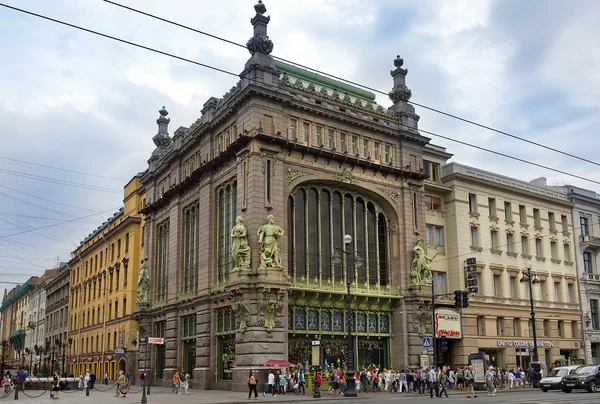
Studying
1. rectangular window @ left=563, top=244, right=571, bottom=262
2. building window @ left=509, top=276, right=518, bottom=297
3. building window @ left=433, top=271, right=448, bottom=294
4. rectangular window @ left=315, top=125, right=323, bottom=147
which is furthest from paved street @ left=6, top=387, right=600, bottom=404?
rectangular window @ left=563, top=244, right=571, bottom=262

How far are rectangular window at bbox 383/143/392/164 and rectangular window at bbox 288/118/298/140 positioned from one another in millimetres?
7955

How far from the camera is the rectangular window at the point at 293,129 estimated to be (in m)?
42.5

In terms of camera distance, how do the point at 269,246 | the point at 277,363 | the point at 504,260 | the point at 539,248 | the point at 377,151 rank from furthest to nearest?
the point at 539,248
the point at 504,260
the point at 377,151
the point at 269,246
the point at 277,363

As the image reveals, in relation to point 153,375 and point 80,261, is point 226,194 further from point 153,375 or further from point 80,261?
point 80,261

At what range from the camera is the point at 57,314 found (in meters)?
99.0

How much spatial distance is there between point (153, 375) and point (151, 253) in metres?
10.6

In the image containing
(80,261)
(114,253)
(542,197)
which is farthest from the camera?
(80,261)

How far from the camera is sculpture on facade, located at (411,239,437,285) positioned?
151ft

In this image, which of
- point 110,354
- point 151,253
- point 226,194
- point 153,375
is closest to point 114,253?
point 110,354

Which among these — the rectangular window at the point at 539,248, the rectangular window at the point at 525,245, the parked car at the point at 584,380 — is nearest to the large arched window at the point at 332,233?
the parked car at the point at 584,380

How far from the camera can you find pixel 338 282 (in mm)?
Result: 43250

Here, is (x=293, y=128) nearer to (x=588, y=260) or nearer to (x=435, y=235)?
(x=435, y=235)

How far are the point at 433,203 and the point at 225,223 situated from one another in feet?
64.4

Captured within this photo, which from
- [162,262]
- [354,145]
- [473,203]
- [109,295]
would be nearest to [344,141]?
[354,145]
